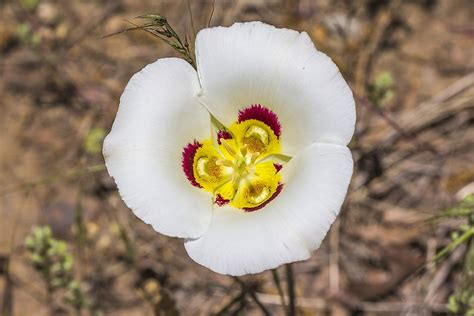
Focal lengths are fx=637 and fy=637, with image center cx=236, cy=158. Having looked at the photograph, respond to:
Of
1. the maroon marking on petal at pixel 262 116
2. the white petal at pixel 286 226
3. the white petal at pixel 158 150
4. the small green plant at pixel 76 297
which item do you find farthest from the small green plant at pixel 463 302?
the small green plant at pixel 76 297

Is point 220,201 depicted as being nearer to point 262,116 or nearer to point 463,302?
point 262,116

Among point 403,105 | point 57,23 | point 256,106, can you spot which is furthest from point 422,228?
point 57,23

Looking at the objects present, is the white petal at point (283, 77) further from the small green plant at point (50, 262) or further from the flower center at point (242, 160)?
the small green plant at point (50, 262)

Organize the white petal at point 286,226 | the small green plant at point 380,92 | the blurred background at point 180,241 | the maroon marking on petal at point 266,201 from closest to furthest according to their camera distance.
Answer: the white petal at point 286,226 → the maroon marking on petal at point 266,201 → the small green plant at point 380,92 → the blurred background at point 180,241

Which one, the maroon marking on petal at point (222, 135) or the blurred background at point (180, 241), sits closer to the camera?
the maroon marking on petal at point (222, 135)

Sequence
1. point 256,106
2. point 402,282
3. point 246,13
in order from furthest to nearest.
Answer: point 246,13, point 402,282, point 256,106

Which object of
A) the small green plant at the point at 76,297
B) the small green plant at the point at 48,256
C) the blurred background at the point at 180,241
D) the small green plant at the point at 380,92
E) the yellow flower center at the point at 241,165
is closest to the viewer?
the yellow flower center at the point at 241,165

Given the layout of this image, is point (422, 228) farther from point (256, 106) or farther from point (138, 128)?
point (138, 128)

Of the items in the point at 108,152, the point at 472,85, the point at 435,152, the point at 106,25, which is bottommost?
the point at 108,152
